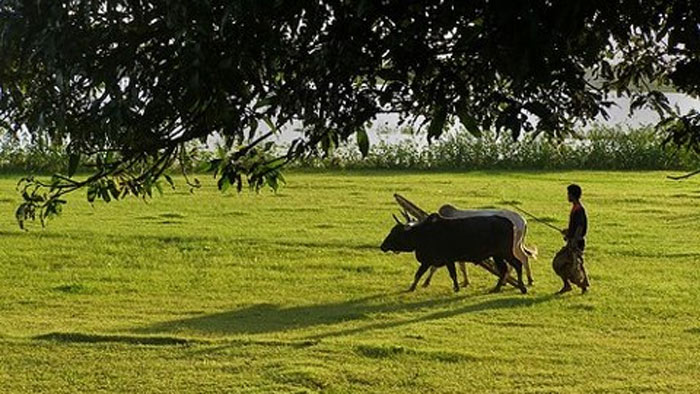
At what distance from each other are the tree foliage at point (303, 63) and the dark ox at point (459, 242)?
558 centimetres

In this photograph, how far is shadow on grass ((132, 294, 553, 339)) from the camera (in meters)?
7.87

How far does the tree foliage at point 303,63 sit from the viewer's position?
9.00 ft

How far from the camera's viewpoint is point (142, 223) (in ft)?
41.7

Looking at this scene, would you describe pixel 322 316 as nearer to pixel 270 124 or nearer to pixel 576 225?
pixel 576 225

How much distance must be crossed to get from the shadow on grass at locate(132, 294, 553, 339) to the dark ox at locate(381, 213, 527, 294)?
31cm

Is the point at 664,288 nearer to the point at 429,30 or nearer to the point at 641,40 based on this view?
the point at 641,40

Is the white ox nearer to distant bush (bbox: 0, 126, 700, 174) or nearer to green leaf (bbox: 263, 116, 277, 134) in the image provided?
green leaf (bbox: 263, 116, 277, 134)

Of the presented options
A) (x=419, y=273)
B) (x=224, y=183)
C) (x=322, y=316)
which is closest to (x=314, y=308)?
(x=322, y=316)

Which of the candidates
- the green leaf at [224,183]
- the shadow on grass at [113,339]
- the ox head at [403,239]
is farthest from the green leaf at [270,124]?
the ox head at [403,239]

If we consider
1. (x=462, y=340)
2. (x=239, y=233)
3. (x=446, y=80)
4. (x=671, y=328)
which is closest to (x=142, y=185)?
(x=446, y=80)

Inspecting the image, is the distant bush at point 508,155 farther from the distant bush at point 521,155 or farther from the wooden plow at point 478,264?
the wooden plow at point 478,264

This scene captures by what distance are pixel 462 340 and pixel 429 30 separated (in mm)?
4887

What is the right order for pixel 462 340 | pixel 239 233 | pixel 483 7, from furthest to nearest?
pixel 239 233, pixel 462 340, pixel 483 7

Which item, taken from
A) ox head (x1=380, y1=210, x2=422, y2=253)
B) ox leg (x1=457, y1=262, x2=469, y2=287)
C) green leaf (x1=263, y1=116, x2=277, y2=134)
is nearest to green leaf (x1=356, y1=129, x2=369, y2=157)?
green leaf (x1=263, y1=116, x2=277, y2=134)
